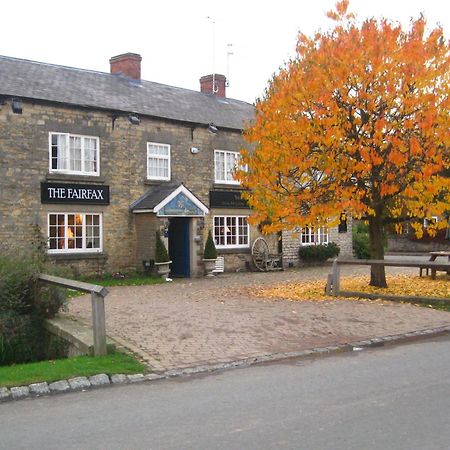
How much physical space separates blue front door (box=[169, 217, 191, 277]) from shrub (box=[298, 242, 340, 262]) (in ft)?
23.0

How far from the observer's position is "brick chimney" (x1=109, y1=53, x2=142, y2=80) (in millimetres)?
25844

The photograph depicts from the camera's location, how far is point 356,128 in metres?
15.8

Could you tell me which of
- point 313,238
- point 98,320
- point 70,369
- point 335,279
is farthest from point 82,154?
point 70,369

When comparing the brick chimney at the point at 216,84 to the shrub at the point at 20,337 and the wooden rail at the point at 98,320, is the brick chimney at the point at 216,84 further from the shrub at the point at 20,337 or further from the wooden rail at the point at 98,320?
the wooden rail at the point at 98,320

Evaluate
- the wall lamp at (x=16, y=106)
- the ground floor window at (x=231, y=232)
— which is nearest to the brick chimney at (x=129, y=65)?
the ground floor window at (x=231, y=232)

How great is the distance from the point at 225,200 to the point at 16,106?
9.50 m

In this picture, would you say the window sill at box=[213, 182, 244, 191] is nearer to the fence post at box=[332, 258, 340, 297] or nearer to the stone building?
the stone building

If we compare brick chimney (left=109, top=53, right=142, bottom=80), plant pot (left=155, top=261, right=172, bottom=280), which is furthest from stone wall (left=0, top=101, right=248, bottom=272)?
brick chimney (left=109, top=53, right=142, bottom=80)

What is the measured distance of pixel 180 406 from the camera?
656 cm

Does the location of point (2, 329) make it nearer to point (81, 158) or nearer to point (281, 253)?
point (81, 158)

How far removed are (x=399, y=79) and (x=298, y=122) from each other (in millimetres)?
2725

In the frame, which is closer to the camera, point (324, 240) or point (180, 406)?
point (180, 406)

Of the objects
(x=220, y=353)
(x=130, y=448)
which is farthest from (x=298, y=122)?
(x=130, y=448)


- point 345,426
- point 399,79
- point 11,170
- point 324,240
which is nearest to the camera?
point 345,426
